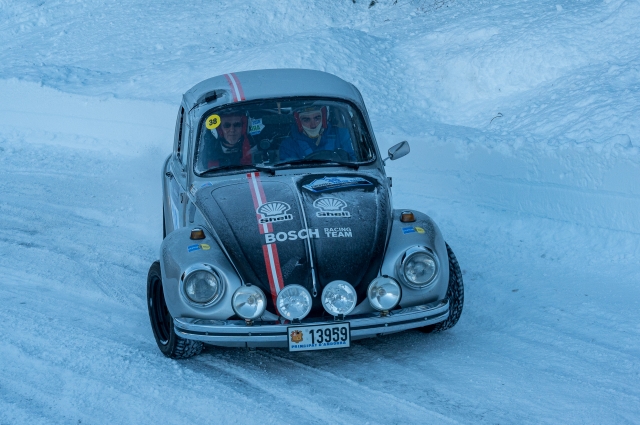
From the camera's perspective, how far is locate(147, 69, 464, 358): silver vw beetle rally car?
188 inches

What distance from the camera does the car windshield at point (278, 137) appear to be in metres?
5.99

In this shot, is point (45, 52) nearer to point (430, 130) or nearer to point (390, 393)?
point (430, 130)

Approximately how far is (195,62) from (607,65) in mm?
6252

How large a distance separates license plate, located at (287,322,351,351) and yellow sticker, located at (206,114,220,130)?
1994 mm

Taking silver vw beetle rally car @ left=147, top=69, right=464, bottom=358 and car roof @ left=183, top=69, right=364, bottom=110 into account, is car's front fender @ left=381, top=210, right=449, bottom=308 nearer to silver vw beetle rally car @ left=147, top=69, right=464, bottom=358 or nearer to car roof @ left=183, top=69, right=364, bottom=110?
silver vw beetle rally car @ left=147, top=69, right=464, bottom=358

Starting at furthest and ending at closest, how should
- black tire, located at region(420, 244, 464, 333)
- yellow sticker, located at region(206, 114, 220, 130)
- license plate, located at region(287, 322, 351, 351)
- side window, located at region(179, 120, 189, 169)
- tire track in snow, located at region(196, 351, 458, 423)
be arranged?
1. side window, located at region(179, 120, 189, 169)
2. yellow sticker, located at region(206, 114, 220, 130)
3. black tire, located at region(420, 244, 464, 333)
4. license plate, located at region(287, 322, 351, 351)
5. tire track in snow, located at region(196, 351, 458, 423)

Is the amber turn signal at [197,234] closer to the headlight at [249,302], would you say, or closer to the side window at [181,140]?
the headlight at [249,302]

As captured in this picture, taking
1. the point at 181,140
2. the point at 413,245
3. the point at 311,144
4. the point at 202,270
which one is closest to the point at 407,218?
Answer: the point at 413,245

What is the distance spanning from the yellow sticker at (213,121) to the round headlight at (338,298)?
1.87 metres

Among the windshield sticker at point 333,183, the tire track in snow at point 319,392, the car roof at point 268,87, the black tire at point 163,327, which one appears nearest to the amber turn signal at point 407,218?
the windshield sticker at point 333,183

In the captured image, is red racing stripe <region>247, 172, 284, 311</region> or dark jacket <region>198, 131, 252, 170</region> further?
dark jacket <region>198, 131, 252, 170</region>

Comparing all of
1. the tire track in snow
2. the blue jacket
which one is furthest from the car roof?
the tire track in snow

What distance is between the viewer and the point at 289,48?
12570 mm

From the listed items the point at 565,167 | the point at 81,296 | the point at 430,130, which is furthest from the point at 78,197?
the point at 565,167
